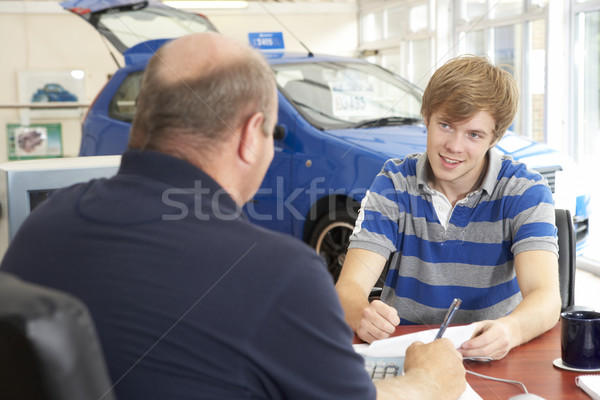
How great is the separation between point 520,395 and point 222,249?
1.95ft

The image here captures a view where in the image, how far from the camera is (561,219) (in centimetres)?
197

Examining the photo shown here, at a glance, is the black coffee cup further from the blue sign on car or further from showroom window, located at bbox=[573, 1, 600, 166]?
showroom window, located at bbox=[573, 1, 600, 166]

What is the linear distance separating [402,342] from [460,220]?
51 centimetres

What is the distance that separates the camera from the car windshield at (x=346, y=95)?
4.42 meters

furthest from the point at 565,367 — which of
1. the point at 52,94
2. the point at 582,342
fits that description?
the point at 52,94

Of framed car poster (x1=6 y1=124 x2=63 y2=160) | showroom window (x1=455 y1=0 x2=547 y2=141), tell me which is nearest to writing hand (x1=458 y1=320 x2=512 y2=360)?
showroom window (x1=455 y1=0 x2=547 y2=141)

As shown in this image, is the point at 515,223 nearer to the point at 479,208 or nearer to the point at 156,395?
the point at 479,208

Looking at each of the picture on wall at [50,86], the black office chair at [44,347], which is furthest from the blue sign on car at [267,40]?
the picture on wall at [50,86]

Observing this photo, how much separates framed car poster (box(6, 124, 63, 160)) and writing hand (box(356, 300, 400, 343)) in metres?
10.6

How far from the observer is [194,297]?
839mm

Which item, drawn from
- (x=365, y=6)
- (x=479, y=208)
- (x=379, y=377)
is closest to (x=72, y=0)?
(x=479, y=208)

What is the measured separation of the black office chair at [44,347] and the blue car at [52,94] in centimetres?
1151

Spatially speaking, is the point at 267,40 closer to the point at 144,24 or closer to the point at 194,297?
the point at 144,24

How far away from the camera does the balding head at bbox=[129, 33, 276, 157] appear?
0.97m
